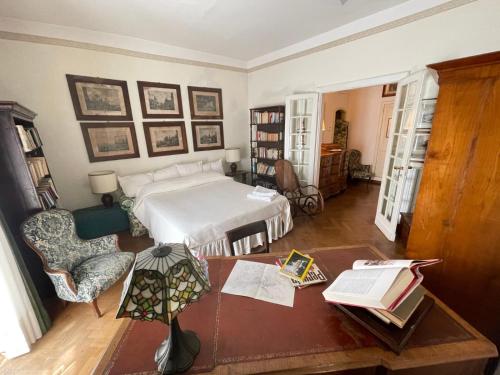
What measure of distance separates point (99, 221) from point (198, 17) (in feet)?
9.77

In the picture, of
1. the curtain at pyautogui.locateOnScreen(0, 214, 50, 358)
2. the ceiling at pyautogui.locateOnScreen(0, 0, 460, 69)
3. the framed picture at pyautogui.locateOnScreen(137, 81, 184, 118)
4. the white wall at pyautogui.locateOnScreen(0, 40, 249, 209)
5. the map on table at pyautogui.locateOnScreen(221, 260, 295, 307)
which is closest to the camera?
the map on table at pyautogui.locateOnScreen(221, 260, 295, 307)

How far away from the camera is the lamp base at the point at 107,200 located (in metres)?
3.04

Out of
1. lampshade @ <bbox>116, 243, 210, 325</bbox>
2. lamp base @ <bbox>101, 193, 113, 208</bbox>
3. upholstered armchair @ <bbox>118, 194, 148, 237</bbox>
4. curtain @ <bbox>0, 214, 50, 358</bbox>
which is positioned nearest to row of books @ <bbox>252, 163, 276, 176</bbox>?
upholstered armchair @ <bbox>118, 194, 148, 237</bbox>

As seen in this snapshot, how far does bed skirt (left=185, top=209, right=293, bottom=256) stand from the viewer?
2.10 metres

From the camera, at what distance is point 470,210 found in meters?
1.33

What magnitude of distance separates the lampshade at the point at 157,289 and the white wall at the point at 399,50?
10.3ft

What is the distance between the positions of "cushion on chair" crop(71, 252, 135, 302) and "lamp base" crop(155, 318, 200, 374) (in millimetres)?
1389

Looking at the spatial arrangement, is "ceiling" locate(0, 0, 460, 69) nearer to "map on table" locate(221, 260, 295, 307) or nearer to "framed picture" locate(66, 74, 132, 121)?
"framed picture" locate(66, 74, 132, 121)

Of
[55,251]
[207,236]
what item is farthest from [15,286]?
[207,236]

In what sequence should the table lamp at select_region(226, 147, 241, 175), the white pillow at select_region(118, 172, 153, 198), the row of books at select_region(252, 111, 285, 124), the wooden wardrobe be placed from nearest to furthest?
1. the wooden wardrobe
2. the white pillow at select_region(118, 172, 153, 198)
3. the row of books at select_region(252, 111, 285, 124)
4. the table lamp at select_region(226, 147, 241, 175)

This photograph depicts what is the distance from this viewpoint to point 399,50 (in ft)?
8.18

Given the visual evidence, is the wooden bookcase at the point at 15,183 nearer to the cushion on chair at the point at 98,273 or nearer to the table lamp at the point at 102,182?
the cushion on chair at the point at 98,273

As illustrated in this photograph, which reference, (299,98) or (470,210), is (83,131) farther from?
(470,210)

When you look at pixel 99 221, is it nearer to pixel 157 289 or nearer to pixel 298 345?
pixel 157 289
